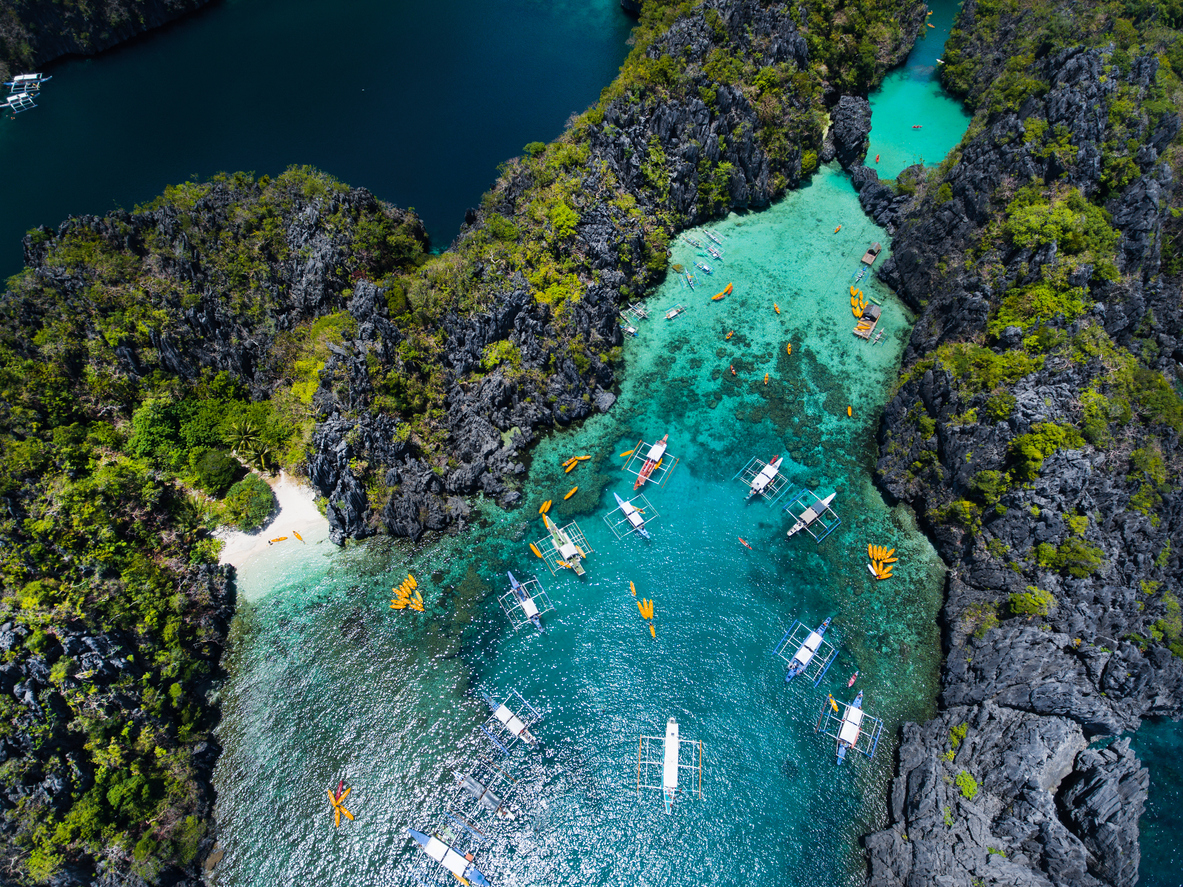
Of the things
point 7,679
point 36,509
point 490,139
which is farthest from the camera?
point 490,139

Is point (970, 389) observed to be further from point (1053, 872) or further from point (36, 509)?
point (36, 509)

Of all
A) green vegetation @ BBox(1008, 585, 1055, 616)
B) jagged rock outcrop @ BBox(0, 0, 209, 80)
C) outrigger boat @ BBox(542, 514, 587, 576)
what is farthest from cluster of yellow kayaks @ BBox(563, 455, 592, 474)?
jagged rock outcrop @ BBox(0, 0, 209, 80)

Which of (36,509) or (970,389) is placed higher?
(36,509)

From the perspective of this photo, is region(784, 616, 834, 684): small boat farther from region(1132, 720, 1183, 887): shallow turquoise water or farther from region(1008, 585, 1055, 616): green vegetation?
region(1132, 720, 1183, 887): shallow turquoise water

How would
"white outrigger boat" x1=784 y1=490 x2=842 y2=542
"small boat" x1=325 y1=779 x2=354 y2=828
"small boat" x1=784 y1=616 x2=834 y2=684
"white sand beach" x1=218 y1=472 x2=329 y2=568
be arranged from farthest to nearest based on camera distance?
"white sand beach" x1=218 y1=472 x2=329 y2=568 < "white outrigger boat" x1=784 y1=490 x2=842 y2=542 < "small boat" x1=784 y1=616 x2=834 y2=684 < "small boat" x1=325 y1=779 x2=354 y2=828

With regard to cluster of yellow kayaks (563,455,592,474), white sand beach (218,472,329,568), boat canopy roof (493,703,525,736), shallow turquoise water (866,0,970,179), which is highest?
white sand beach (218,472,329,568)

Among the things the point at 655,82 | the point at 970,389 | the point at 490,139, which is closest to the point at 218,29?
the point at 490,139

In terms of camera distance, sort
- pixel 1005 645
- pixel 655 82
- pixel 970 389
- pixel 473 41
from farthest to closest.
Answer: pixel 473 41 → pixel 655 82 → pixel 970 389 → pixel 1005 645
